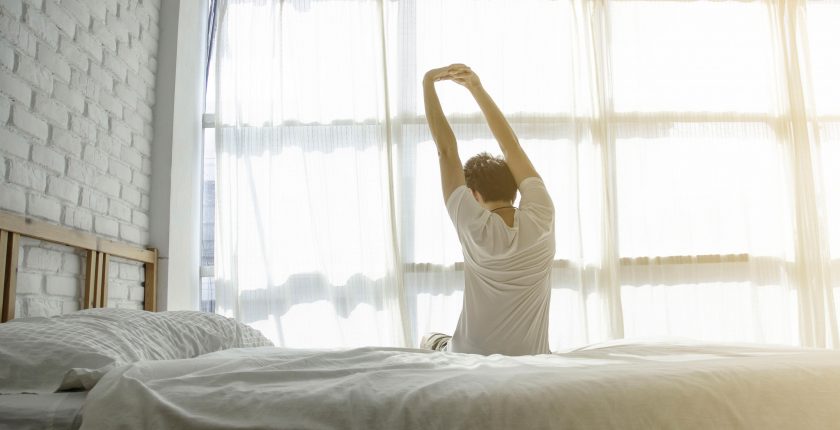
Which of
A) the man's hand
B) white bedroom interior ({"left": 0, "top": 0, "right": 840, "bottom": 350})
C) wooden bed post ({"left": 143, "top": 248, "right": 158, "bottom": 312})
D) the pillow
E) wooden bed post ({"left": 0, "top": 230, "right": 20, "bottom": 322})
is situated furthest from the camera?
white bedroom interior ({"left": 0, "top": 0, "right": 840, "bottom": 350})

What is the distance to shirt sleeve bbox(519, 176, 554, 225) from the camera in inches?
64.3

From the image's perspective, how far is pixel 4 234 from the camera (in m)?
1.72

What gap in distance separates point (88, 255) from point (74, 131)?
1.31 feet

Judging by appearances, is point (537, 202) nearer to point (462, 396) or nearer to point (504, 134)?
point (504, 134)

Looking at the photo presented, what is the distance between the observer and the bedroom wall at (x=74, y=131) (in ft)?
6.01

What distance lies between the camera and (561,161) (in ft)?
10.9

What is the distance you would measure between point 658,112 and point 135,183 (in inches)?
97.7

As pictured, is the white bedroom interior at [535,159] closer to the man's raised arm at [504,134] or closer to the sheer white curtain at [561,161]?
the sheer white curtain at [561,161]

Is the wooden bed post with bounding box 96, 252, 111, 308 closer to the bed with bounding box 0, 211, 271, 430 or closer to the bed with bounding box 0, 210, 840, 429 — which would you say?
the bed with bounding box 0, 211, 271, 430

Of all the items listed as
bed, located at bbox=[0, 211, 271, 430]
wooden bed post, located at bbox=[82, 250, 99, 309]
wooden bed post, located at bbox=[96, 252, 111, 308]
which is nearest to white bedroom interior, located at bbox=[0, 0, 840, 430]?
wooden bed post, located at bbox=[96, 252, 111, 308]

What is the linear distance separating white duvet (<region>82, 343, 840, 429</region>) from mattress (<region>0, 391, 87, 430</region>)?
51mm

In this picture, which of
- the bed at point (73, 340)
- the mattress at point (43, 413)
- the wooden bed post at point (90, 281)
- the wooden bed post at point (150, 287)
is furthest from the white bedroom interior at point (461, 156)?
the mattress at point (43, 413)

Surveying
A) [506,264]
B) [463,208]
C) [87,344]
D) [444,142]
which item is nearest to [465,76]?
[444,142]

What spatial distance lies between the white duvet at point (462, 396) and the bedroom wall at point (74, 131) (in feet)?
3.96
